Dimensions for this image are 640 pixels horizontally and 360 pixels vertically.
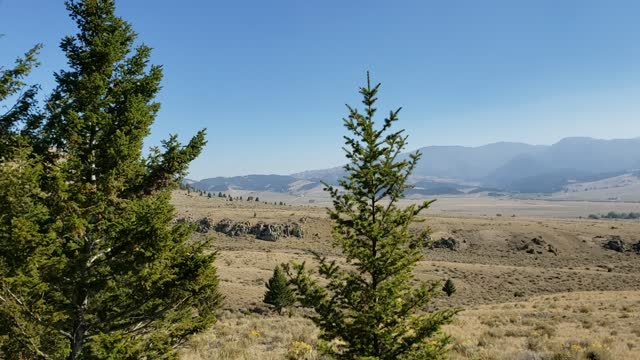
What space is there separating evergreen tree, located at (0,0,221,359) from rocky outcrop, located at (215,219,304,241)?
73873mm

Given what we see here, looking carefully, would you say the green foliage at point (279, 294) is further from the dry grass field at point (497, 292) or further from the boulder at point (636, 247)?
the boulder at point (636, 247)

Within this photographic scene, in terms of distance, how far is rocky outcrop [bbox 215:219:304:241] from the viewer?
83.8 metres

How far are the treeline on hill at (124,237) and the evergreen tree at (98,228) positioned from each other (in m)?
0.03

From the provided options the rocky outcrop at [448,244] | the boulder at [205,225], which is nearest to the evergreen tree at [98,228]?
the rocky outcrop at [448,244]

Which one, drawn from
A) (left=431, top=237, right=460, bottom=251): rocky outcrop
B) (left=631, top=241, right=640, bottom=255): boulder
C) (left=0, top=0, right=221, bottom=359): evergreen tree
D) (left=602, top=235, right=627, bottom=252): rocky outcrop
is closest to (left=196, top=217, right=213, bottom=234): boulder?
(left=431, top=237, right=460, bottom=251): rocky outcrop

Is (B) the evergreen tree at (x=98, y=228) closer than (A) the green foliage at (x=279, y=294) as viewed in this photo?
Yes

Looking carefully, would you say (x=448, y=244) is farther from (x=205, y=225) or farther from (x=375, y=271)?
(x=375, y=271)

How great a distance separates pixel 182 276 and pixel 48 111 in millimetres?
4407

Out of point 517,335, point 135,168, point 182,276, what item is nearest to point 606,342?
point 517,335

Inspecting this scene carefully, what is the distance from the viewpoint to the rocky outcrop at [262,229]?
8381cm

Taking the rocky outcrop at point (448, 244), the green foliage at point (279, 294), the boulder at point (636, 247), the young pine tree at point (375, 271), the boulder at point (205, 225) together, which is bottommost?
the boulder at point (636, 247)

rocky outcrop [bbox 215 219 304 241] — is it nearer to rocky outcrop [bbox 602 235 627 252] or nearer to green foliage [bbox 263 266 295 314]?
green foliage [bbox 263 266 295 314]

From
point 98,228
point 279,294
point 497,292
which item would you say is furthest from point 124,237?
point 497,292

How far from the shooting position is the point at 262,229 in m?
85.5
